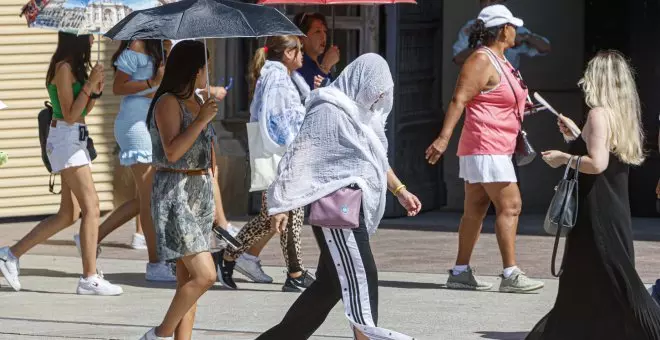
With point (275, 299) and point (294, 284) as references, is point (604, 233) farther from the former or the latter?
point (294, 284)

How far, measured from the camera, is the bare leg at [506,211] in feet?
32.1

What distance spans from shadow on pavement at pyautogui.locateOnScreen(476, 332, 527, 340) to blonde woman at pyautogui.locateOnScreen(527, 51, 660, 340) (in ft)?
1.74

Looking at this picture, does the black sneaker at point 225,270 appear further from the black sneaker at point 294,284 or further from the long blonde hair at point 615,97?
the long blonde hair at point 615,97

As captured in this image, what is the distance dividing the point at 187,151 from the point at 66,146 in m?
2.40

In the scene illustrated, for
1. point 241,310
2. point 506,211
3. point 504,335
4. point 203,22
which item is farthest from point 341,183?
point 506,211

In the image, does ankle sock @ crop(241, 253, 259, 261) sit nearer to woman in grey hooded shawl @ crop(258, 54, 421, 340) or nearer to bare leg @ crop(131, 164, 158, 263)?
bare leg @ crop(131, 164, 158, 263)

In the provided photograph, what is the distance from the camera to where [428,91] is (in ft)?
45.3

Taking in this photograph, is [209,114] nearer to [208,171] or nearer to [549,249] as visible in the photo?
[208,171]

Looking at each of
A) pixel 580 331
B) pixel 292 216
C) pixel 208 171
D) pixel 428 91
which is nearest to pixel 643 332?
pixel 580 331

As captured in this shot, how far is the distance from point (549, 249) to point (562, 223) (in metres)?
4.15

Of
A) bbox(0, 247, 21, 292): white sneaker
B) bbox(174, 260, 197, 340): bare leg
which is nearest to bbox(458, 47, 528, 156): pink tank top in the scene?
bbox(174, 260, 197, 340): bare leg

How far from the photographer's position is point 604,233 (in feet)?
25.6

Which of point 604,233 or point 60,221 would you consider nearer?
point 604,233

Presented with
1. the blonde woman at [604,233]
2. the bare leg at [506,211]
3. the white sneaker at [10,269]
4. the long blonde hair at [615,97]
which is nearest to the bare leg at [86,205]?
the white sneaker at [10,269]
